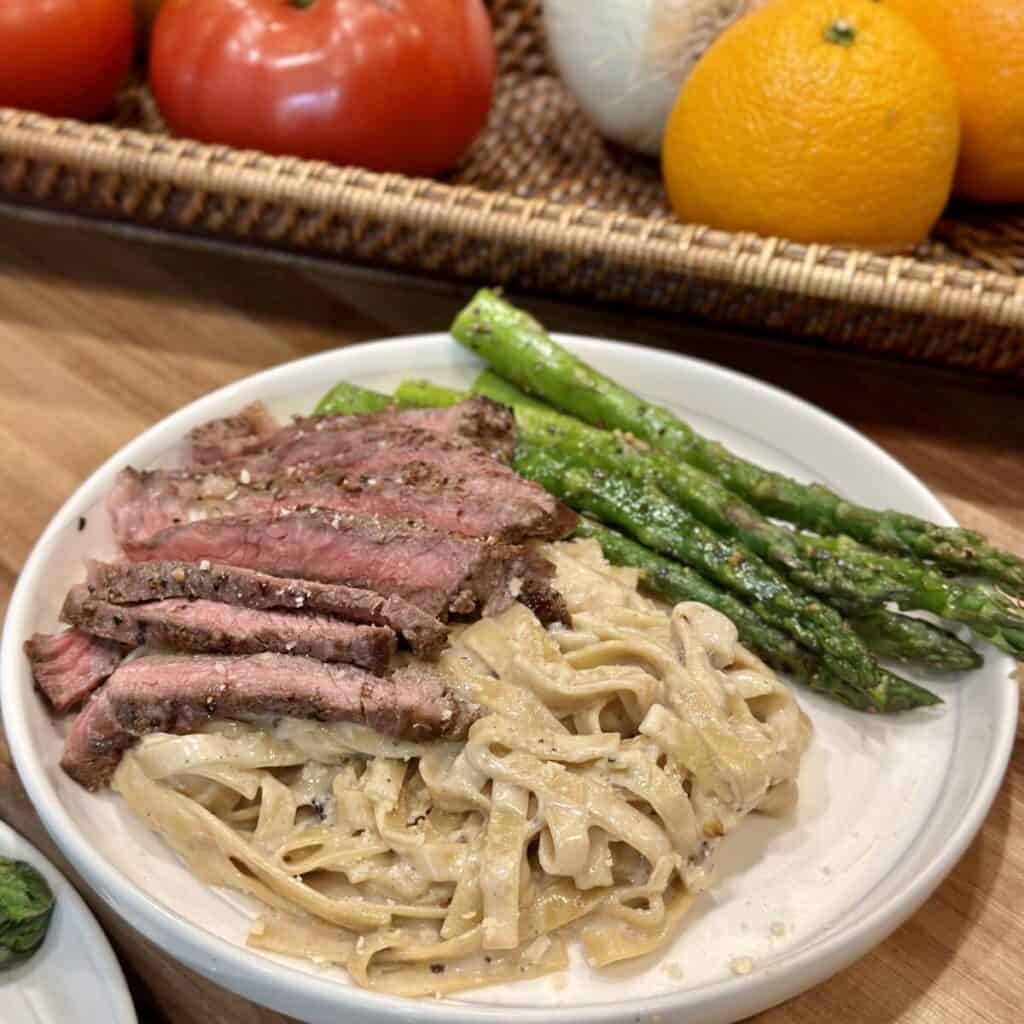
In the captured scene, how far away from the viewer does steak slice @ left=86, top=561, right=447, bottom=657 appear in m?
2.42

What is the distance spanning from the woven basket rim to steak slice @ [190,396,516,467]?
706 mm

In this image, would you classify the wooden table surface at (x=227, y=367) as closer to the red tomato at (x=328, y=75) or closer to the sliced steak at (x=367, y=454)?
the red tomato at (x=328, y=75)

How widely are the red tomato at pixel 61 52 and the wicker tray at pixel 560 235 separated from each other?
13.2 inches

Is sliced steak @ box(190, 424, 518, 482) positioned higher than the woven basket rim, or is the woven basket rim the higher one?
the woven basket rim

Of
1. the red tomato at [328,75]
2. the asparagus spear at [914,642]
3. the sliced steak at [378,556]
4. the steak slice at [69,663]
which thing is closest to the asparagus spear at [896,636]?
the asparagus spear at [914,642]

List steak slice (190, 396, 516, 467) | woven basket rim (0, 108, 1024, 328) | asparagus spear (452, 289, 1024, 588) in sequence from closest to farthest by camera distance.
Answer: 1. asparagus spear (452, 289, 1024, 588)
2. steak slice (190, 396, 516, 467)
3. woven basket rim (0, 108, 1024, 328)

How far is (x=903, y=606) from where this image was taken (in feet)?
8.99

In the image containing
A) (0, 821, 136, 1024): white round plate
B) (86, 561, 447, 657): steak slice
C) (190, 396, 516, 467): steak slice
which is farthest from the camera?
(190, 396, 516, 467): steak slice

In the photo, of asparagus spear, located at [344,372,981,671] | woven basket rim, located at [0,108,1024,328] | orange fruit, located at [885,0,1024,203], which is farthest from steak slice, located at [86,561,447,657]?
orange fruit, located at [885,0,1024,203]

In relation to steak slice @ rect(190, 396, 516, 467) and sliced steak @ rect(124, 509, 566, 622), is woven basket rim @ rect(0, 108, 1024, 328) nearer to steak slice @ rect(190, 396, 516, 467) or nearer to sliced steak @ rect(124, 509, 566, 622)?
steak slice @ rect(190, 396, 516, 467)

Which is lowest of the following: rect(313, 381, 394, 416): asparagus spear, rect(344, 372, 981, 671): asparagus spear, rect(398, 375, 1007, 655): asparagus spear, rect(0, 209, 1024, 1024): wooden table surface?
rect(0, 209, 1024, 1024): wooden table surface

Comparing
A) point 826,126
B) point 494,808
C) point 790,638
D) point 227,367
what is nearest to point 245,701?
point 494,808

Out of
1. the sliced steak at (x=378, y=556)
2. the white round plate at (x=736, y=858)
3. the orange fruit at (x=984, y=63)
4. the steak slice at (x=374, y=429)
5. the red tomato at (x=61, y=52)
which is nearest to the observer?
the white round plate at (x=736, y=858)

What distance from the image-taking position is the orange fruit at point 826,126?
10.8 ft
